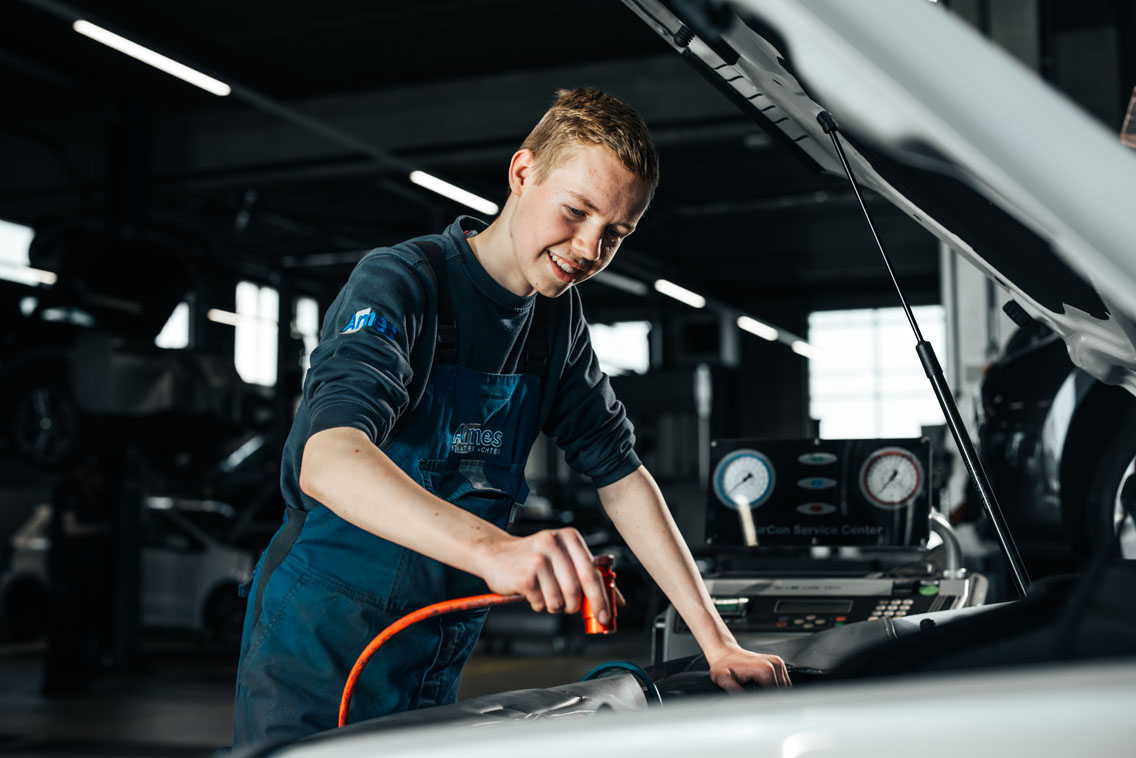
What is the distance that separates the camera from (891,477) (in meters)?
2.53

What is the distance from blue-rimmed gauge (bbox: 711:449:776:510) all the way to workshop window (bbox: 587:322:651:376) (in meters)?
17.9

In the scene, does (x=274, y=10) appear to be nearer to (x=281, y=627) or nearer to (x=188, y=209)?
(x=188, y=209)

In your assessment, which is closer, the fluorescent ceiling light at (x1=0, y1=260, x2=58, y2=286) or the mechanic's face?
the mechanic's face

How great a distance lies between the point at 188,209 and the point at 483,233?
12.9 m

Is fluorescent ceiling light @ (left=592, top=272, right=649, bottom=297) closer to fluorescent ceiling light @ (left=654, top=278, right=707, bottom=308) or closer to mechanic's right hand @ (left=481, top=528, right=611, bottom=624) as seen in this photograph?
fluorescent ceiling light @ (left=654, top=278, right=707, bottom=308)

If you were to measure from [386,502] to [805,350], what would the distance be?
20840 mm

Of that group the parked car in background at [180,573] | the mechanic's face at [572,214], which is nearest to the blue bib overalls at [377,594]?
the mechanic's face at [572,214]

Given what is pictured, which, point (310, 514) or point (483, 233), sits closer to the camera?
point (310, 514)

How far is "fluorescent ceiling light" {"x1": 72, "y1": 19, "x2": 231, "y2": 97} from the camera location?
693 centimetres

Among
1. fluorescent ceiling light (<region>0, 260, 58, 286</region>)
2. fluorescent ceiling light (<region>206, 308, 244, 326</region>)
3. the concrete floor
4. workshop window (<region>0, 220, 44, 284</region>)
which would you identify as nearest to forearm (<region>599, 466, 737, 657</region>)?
the concrete floor

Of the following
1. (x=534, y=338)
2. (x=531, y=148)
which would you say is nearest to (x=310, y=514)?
(x=534, y=338)

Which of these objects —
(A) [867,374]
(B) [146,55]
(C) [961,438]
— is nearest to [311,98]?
(B) [146,55]

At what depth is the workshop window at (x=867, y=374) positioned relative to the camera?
69.2ft

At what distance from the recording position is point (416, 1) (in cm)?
765
